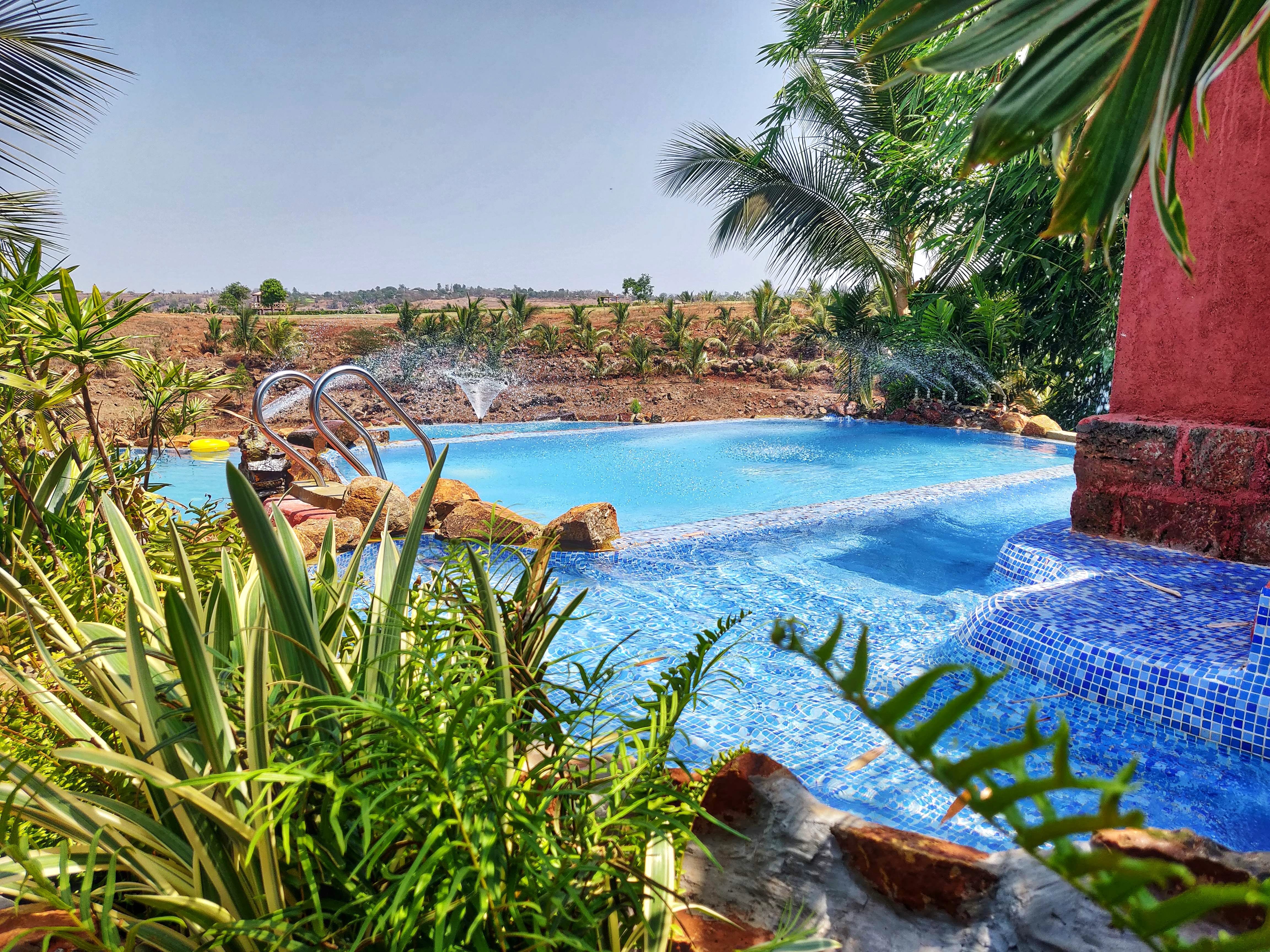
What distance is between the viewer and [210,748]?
1043 millimetres

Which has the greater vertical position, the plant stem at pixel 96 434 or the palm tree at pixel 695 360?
the palm tree at pixel 695 360

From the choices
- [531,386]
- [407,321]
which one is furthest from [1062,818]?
[407,321]

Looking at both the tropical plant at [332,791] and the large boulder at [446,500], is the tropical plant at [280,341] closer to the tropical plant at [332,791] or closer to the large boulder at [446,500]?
the large boulder at [446,500]

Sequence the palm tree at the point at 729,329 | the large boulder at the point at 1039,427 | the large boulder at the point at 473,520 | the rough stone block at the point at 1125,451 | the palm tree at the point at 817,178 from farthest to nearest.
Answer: the palm tree at the point at 729,329, the palm tree at the point at 817,178, the large boulder at the point at 1039,427, the large boulder at the point at 473,520, the rough stone block at the point at 1125,451

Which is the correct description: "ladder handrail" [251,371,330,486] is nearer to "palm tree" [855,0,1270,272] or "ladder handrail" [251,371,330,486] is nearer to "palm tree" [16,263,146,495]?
"palm tree" [16,263,146,495]

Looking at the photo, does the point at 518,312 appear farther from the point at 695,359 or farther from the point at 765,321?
the point at 765,321

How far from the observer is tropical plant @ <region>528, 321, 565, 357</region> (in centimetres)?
2245

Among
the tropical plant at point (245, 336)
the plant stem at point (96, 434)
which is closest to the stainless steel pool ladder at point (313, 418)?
the plant stem at point (96, 434)

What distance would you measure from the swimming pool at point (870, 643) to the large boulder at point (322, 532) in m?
0.22

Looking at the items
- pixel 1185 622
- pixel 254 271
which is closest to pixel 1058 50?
pixel 1185 622

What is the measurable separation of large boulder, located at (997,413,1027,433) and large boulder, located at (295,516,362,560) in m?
10.5

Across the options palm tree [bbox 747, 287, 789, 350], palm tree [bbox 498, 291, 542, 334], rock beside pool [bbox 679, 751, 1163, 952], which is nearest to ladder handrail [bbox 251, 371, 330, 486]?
rock beside pool [bbox 679, 751, 1163, 952]

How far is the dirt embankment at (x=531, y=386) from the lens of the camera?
17.7 m

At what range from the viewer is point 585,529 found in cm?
509
